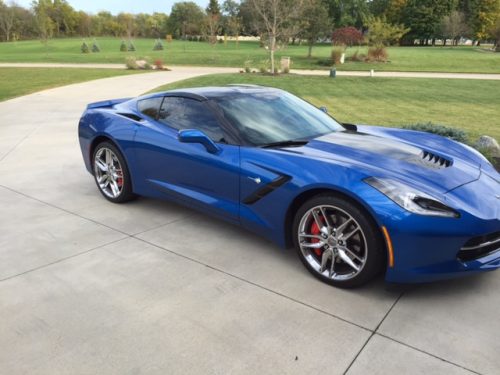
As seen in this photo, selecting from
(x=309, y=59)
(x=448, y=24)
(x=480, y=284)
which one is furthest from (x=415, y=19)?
(x=480, y=284)

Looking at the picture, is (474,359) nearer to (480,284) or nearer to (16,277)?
(480,284)

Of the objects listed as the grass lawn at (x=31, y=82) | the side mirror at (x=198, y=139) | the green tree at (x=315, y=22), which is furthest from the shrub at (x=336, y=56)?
the side mirror at (x=198, y=139)

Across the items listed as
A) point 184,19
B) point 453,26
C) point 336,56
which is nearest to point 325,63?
point 336,56

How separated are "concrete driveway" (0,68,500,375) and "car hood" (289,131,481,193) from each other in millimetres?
778

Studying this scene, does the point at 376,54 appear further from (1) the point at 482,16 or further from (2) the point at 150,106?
(1) the point at 482,16

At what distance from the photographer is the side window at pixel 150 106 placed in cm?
453

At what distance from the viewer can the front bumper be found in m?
2.68

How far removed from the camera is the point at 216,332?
2.68m

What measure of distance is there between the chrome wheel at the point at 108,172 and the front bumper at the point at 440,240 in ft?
10.3

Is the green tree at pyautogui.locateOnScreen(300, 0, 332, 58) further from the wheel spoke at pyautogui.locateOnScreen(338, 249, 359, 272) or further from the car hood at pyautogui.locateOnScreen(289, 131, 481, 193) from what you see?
the wheel spoke at pyautogui.locateOnScreen(338, 249, 359, 272)

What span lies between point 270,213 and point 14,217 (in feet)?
9.42

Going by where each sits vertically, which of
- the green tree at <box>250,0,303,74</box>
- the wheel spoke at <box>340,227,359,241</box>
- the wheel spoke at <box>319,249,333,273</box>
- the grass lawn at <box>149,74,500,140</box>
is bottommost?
the grass lawn at <box>149,74,500,140</box>

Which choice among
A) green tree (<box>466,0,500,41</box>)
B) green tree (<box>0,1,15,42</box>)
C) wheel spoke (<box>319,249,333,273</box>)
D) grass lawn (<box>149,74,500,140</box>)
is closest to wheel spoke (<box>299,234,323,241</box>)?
wheel spoke (<box>319,249,333,273</box>)

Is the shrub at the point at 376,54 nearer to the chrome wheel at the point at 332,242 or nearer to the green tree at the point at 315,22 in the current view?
the green tree at the point at 315,22
